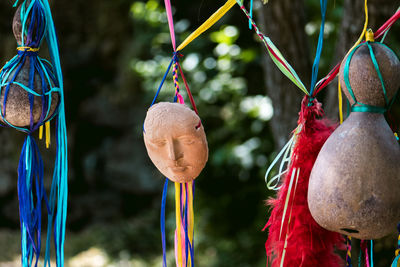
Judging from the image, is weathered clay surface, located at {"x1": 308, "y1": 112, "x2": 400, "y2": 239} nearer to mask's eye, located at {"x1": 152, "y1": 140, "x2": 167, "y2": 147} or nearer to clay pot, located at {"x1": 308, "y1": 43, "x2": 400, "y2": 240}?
clay pot, located at {"x1": 308, "y1": 43, "x2": 400, "y2": 240}

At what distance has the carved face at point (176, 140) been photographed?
93 cm

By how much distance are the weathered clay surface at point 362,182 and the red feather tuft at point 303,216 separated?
0.15 metres

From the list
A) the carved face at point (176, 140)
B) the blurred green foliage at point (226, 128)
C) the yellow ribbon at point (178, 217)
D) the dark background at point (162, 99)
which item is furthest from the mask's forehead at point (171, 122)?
the blurred green foliage at point (226, 128)

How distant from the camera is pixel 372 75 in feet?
2.35

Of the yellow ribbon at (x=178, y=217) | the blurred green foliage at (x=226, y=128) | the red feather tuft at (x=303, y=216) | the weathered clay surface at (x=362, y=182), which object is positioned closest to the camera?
the weathered clay surface at (x=362, y=182)

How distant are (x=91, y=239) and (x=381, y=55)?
12.4 feet

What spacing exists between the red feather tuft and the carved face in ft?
0.61

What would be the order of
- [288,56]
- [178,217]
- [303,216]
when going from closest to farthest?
1. [303,216]
2. [178,217]
3. [288,56]

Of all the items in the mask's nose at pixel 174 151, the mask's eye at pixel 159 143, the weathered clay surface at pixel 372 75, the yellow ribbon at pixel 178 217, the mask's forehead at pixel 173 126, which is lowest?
the yellow ribbon at pixel 178 217

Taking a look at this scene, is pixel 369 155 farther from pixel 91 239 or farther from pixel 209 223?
pixel 91 239

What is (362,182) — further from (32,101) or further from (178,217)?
(32,101)

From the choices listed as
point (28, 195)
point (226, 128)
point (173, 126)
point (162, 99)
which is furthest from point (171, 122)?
point (162, 99)

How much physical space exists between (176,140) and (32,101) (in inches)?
11.6

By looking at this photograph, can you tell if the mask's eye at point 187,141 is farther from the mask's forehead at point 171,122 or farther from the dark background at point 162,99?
the dark background at point 162,99
